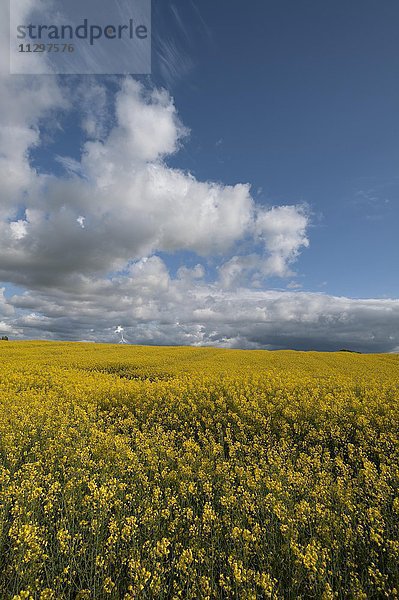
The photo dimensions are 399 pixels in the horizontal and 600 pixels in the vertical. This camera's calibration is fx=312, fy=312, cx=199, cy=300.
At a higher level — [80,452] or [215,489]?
[80,452]

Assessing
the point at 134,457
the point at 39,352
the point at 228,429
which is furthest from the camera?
the point at 39,352

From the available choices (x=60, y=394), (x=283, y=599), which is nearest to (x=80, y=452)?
(x=283, y=599)

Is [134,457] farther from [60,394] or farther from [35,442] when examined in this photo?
[60,394]

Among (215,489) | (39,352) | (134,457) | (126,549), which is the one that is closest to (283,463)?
(215,489)

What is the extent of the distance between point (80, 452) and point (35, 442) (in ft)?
5.34

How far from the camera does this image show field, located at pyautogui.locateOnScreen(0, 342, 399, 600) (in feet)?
13.3

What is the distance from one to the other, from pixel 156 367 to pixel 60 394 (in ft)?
31.6

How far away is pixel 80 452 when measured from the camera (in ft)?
23.1

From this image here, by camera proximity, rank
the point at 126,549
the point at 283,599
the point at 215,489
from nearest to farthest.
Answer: the point at 283,599 < the point at 126,549 < the point at 215,489

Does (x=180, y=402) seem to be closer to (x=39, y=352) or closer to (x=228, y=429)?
(x=228, y=429)

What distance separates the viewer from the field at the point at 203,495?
4.06 metres

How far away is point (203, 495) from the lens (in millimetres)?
6031

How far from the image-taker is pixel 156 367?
22016 millimetres

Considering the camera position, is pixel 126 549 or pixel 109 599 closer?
pixel 109 599
